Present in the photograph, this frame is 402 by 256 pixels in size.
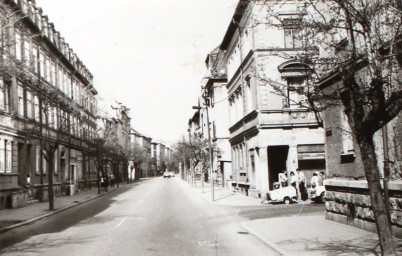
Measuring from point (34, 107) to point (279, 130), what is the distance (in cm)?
1721

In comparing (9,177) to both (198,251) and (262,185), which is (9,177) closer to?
(262,185)

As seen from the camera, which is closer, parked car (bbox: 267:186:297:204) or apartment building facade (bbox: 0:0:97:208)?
parked car (bbox: 267:186:297:204)

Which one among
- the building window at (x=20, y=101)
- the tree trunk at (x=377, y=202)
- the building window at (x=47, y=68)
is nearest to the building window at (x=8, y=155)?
the building window at (x=20, y=101)

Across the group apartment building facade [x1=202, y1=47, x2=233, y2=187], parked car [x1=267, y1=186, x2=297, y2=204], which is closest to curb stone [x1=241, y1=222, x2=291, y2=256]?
parked car [x1=267, y1=186, x2=297, y2=204]

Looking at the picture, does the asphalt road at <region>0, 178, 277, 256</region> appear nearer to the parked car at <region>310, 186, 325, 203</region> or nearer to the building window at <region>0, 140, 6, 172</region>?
the parked car at <region>310, 186, 325, 203</region>

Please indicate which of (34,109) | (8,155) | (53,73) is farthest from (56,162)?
(8,155)

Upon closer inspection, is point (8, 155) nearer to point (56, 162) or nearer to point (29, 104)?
point (29, 104)

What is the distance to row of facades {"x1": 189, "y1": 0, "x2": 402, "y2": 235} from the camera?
521 inches

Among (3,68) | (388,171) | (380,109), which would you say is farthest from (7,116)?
(380,109)

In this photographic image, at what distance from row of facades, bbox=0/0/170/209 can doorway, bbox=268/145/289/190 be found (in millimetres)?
12723

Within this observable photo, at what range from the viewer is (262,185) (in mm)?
25266

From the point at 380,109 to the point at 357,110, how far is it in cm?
49

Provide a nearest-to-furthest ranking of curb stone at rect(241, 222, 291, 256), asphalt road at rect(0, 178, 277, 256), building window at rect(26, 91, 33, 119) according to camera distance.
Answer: curb stone at rect(241, 222, 291, 256), asphalt road at rect(0, 178, 277, 256), building window at rect(26, 91, 33, 119)

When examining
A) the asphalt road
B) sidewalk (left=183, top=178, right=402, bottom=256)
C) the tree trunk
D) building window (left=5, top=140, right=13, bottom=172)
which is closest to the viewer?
the tree trunk
